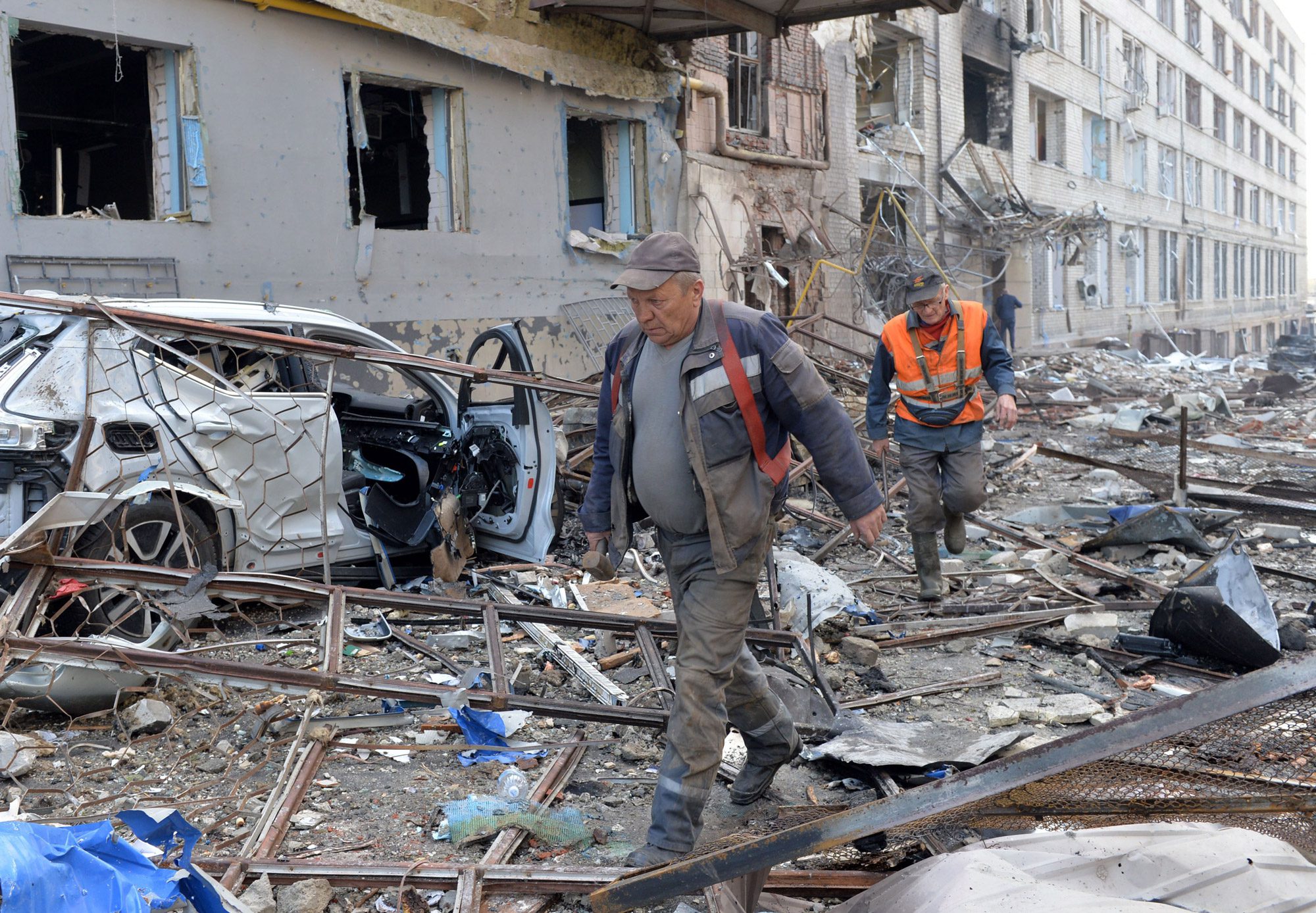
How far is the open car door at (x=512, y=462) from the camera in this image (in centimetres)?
673

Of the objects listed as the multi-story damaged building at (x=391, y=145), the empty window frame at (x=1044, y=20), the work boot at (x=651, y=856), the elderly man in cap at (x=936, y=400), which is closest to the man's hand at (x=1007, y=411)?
the elderly man in cap at (x=936, y=400)

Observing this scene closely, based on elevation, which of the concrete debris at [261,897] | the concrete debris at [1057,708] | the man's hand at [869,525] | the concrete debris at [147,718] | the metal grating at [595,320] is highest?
the metal grating at [595,320]

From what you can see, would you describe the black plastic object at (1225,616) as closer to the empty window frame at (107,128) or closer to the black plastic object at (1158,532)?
the black plastic object at (1158,532)

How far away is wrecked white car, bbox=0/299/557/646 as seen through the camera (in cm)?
495

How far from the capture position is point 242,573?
4848 mm

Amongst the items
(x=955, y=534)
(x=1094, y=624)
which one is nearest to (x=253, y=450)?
(x=955, y=534)

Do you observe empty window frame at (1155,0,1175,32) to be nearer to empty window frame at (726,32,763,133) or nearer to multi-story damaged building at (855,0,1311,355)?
multi-story damaged building at (855,0,1311,355)

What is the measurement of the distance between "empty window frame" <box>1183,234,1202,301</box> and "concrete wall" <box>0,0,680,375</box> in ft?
101

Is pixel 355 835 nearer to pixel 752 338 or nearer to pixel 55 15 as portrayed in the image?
pixel 752 338

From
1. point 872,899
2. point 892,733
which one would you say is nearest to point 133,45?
point 892,733

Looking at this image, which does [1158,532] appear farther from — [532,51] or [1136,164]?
[1136,164]

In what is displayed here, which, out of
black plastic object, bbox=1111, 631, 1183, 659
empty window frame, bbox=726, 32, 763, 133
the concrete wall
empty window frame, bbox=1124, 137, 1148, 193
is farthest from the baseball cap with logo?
empty window frame, bbox=1124, 137, 1148, 193

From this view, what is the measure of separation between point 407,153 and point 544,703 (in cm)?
1366

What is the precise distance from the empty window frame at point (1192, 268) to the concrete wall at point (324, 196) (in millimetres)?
30855
